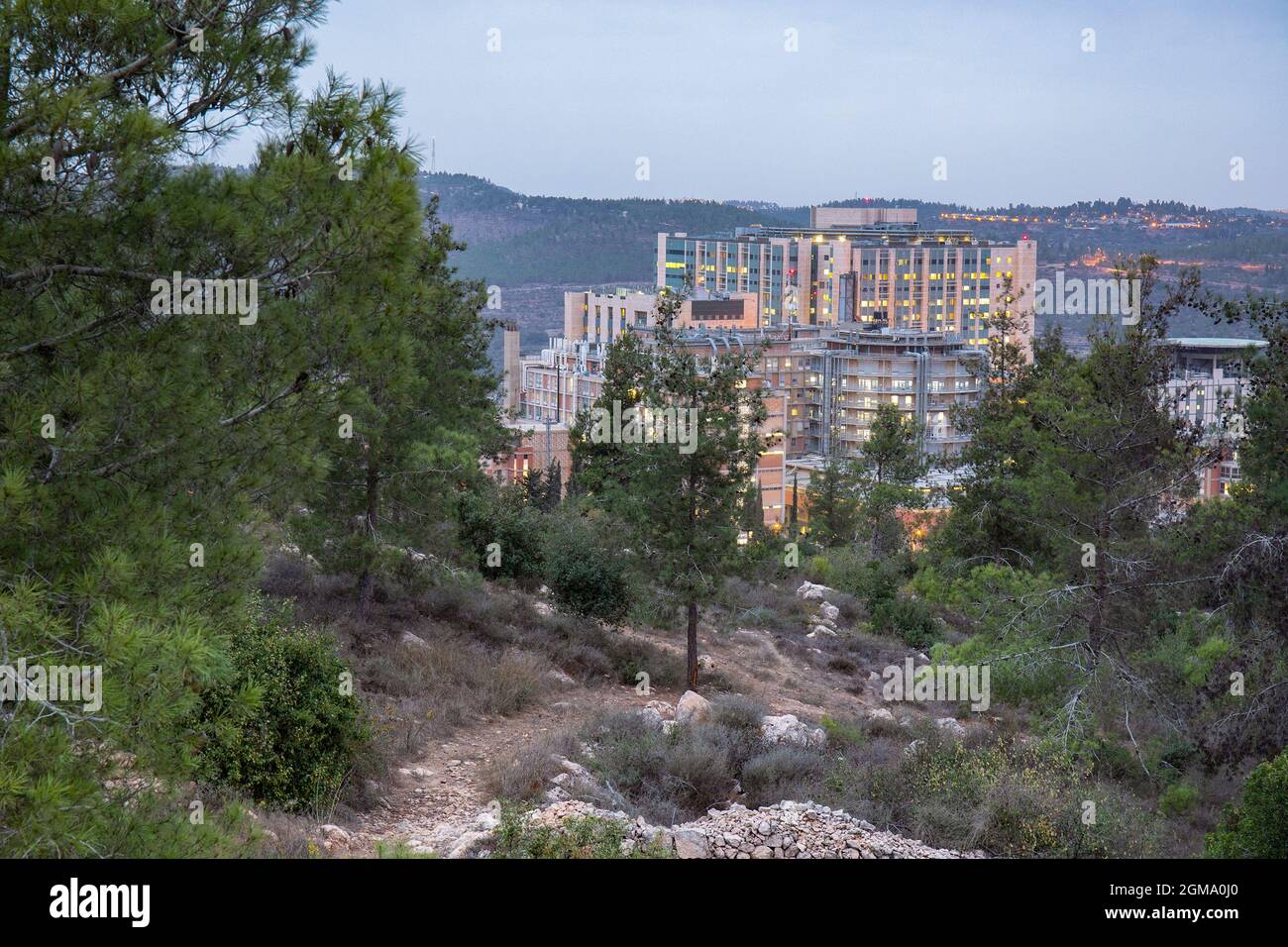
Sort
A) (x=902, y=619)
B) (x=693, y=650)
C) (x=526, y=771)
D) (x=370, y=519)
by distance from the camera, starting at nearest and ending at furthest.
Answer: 1. (x=526, y=771)
2. (x=370, y=519)
3. (x=693, y=650)
4. (x=902, y=619)

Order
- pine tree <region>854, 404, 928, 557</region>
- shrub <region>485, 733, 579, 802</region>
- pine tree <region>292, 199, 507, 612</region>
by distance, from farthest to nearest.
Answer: pine tree <region>854, 404, 928, 557</region>, pine tree <region>292, 199, 507, 612</region>, shrub <region>485, 733, 579, 802</region>

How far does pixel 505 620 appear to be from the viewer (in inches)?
664

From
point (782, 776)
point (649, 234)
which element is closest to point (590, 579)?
point (782, 776)

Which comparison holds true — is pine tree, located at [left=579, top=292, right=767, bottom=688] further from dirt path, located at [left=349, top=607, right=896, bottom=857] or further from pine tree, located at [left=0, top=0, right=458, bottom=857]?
pine tree, located at [left=0, top=0, right=458, bottom=857]

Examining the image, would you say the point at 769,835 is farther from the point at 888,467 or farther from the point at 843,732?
the point at 888,467

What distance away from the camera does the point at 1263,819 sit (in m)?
7.23

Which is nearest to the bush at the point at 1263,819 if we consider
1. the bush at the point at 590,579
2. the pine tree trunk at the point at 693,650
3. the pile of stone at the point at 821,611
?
the pine tree trunk at the point at 693,650

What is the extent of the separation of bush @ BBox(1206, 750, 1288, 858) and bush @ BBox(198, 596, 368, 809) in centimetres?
633

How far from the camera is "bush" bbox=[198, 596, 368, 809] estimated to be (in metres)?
7.93

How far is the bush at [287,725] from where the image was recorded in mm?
7930

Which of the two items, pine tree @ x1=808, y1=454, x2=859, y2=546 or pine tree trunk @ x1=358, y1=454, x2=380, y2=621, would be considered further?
pine tree @ x1=808, y1=454, x2=859, y2=546

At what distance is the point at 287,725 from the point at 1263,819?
6.86m

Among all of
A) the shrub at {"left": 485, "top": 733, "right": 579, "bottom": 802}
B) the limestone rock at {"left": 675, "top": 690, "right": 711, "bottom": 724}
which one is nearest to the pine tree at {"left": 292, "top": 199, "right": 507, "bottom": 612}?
the limestone rock at {"left": 675, "top": 690, "right": 711, "bottom": 724}
